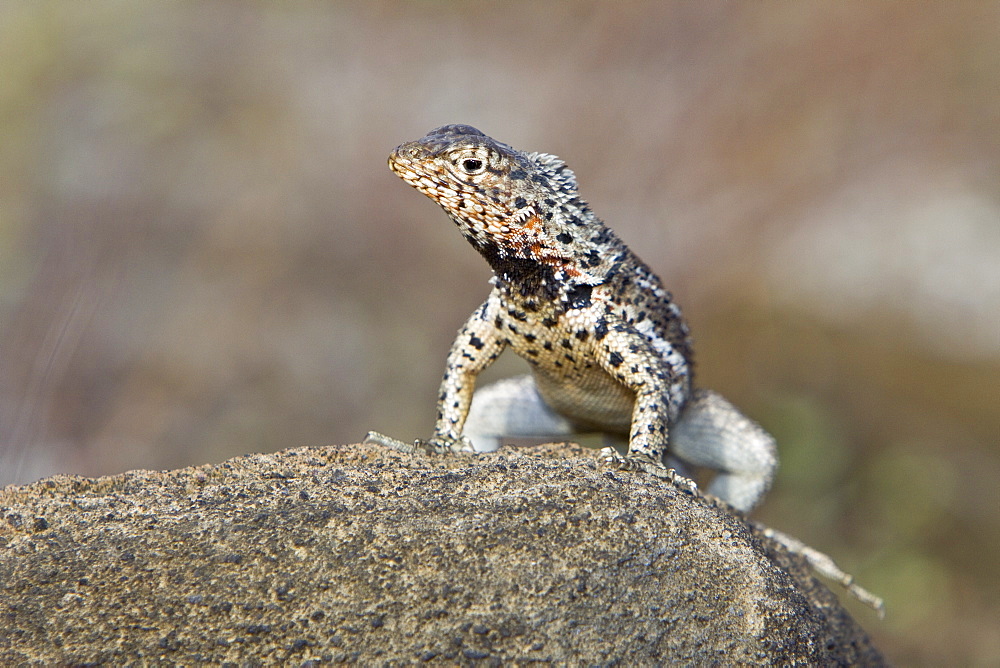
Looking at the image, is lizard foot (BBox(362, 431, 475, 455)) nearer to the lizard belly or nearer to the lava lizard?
the lava lizard

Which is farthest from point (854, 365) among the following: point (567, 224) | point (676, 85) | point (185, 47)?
point (185, 47)

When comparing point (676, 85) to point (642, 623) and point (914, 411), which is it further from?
A: point (642, 623)

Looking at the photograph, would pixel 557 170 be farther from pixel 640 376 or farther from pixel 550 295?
pixel 640 376

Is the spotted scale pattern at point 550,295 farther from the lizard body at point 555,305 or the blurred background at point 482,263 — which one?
the blurred background at point 482,263

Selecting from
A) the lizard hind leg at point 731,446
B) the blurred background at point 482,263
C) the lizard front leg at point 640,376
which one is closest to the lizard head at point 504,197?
the lizard front leg at point 640,376

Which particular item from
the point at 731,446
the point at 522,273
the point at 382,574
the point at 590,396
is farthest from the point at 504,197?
the point at 731,446
